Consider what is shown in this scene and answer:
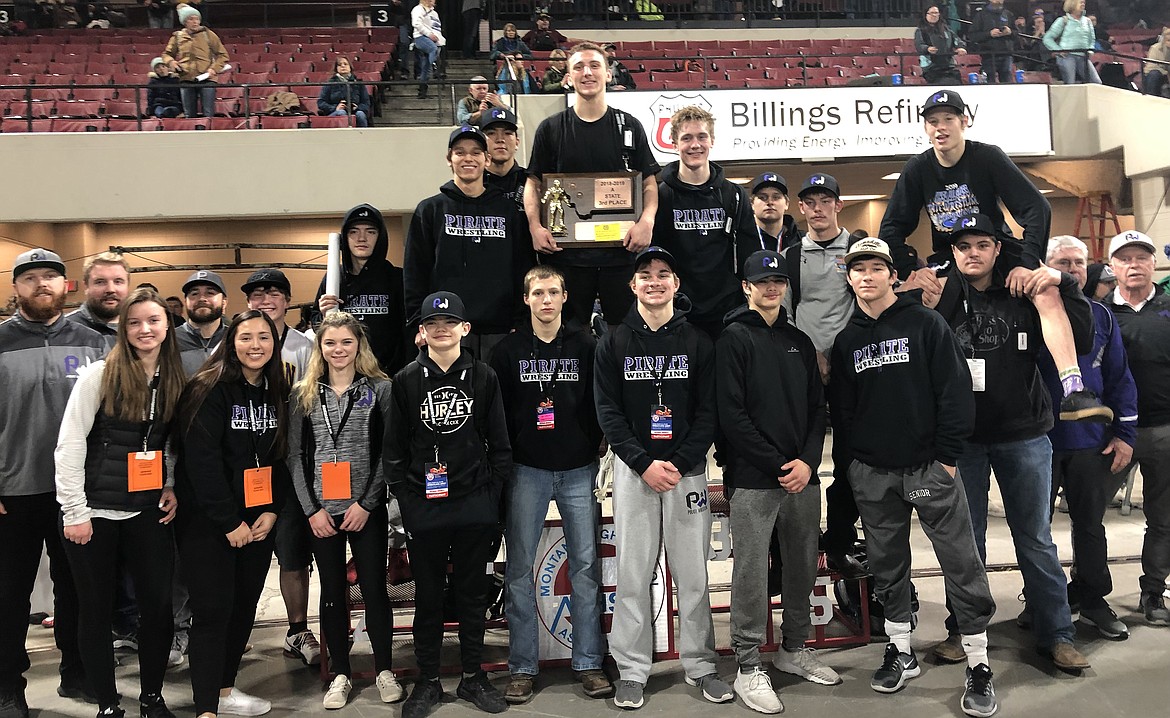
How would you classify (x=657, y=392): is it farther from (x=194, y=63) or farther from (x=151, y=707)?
(x=194, y=63)

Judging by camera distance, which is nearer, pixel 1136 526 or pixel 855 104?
pixel 1136 526

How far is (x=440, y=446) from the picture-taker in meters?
3.41

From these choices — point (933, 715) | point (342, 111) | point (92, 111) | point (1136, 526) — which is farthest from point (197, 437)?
point (92, 111)

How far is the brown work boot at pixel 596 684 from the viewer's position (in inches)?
139

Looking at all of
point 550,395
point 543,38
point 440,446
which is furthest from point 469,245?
point 543,38

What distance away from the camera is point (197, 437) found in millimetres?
3189

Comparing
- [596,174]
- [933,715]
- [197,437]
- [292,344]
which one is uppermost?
[596,174]

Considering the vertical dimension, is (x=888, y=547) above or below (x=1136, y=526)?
above

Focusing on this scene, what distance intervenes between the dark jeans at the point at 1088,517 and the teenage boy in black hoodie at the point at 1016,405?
1.51ft

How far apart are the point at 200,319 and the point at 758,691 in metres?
3.35

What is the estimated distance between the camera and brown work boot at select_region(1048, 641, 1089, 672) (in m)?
3.58

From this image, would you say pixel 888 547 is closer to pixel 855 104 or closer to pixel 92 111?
pixel 855 104

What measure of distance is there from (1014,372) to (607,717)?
96.4 inches

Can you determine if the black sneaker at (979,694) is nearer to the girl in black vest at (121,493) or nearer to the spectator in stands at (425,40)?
the girl in black vest at (121,493)
